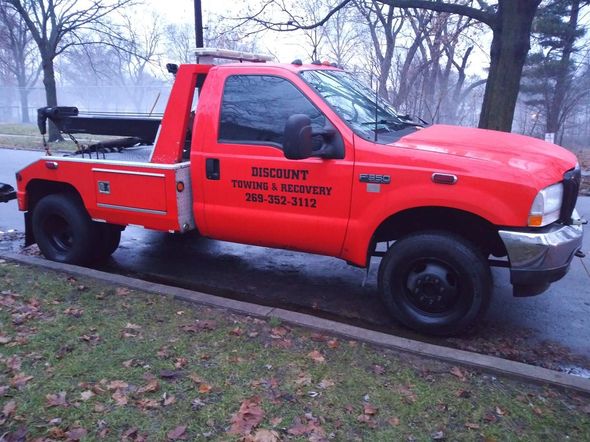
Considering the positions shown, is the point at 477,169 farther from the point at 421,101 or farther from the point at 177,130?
the point at 421,101

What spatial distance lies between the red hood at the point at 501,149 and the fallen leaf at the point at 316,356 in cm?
174

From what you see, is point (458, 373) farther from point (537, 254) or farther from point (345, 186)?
point (345, 186)

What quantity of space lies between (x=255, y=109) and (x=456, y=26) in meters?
20.7

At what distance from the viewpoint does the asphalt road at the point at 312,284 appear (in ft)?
14.8

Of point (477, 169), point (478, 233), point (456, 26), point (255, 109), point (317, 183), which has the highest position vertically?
point (456, 26)

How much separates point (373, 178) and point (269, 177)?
94cm

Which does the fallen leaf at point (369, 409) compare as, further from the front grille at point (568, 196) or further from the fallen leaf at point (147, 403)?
the front grille at point (568, 196)

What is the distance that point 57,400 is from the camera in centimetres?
311

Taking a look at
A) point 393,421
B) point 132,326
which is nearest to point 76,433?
point 132,326

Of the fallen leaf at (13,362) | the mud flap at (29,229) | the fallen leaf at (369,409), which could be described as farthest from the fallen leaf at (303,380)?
the mud flap at (29,229)

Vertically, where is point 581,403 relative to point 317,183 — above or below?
below

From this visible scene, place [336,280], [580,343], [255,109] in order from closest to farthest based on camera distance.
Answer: [580,343], [255,109], [336,280]

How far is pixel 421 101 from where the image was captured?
18.2m

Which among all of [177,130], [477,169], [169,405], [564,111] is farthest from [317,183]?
[564,111]
